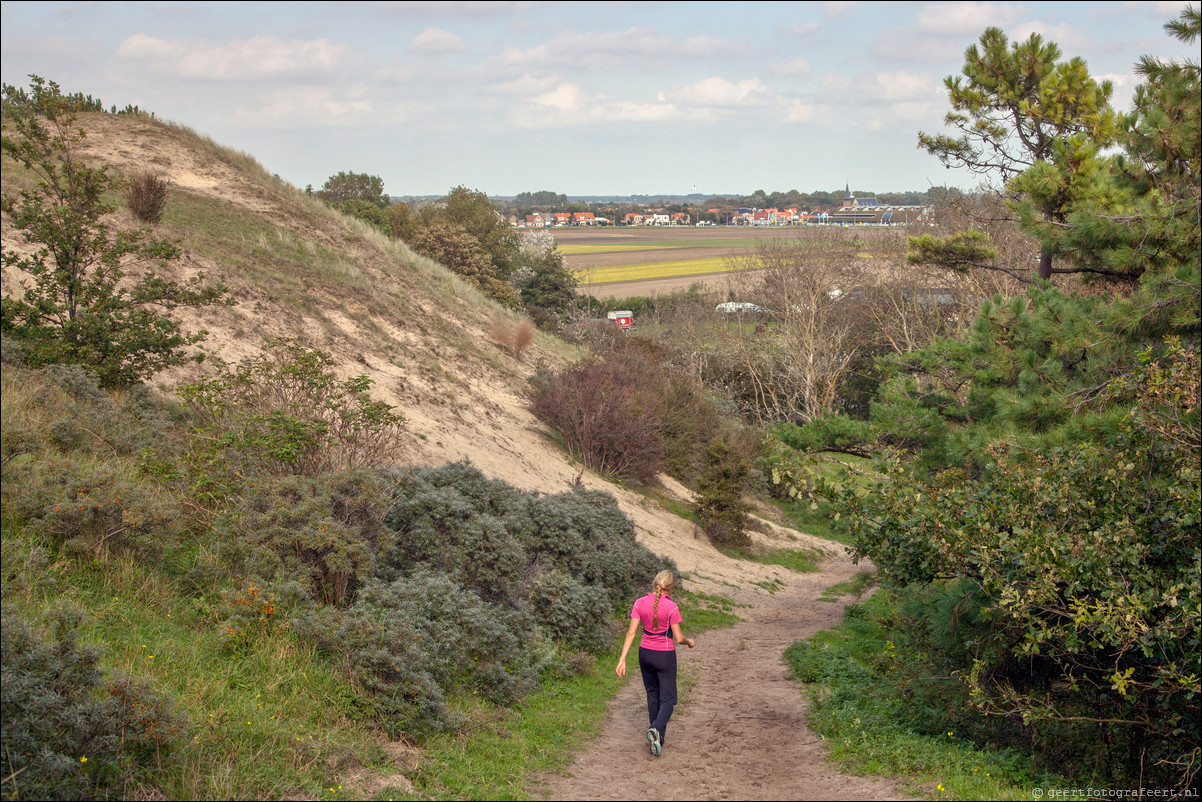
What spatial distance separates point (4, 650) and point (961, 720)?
7.21 metres

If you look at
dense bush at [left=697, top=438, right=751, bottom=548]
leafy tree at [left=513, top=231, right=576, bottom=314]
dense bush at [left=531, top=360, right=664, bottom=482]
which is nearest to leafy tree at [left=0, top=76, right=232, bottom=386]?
dense bush at [left=531, top=360, right=664, bottom=482]

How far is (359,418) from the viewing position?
1059 cm

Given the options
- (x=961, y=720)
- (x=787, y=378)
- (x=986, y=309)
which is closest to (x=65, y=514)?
(x=961, y=720)

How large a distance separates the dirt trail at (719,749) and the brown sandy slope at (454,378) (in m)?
0.02

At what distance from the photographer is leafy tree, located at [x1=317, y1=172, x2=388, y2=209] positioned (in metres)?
55.9

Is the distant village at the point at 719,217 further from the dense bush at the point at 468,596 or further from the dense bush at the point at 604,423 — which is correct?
the dense bush at the point at 468,596

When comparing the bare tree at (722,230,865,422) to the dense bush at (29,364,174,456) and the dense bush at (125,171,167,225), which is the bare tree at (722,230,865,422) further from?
the dense bush at (29,364,174,456)

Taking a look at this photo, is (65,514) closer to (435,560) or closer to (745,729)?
(435,560)

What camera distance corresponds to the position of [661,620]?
6.64 m

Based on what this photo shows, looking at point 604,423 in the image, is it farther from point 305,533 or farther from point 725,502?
point 305,533

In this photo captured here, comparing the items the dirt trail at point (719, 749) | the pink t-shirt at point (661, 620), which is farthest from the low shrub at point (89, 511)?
the pink t-shirt at point (661, 620)

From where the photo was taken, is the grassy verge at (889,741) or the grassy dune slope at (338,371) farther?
the grassy verge at (889,741)

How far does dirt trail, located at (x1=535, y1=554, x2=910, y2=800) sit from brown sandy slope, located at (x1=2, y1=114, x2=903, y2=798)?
24mm

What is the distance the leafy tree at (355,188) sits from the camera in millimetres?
55906
